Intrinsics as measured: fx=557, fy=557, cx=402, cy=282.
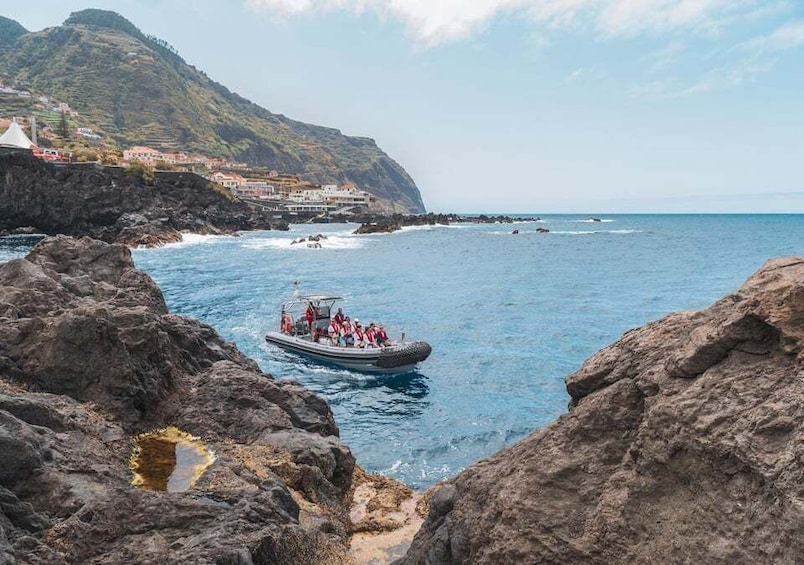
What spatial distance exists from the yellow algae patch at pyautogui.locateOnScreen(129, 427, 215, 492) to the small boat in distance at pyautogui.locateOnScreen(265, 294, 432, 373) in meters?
14.5

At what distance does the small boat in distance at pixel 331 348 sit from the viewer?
26.3 metres

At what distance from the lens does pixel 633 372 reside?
6.36 metres

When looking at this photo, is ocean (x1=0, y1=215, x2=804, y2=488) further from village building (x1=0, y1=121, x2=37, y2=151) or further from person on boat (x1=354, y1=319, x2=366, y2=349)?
village building (x1=0, y1=121, x2=37, y2=151)

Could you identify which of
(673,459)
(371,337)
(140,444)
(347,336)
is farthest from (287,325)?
(673,459)

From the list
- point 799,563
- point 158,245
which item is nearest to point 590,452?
point 799,563

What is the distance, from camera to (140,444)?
37.0 feet

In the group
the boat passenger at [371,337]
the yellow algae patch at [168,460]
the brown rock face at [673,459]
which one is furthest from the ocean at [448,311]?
the brown rock face at [673,459]

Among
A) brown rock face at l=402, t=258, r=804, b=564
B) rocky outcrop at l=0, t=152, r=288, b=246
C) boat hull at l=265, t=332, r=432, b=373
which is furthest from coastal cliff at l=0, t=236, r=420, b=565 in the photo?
rocky outcrop at l=0, t=152, r=288, b=246

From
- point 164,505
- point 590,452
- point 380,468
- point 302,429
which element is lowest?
point 380,468

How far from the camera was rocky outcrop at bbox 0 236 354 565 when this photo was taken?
5973mm

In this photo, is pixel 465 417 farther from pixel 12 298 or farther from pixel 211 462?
pixel 12 298

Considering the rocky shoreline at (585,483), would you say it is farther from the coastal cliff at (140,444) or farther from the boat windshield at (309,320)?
the boat windshield at (309,320)

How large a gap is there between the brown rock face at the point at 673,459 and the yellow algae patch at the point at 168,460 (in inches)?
195

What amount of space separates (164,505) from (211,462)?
423 cm
